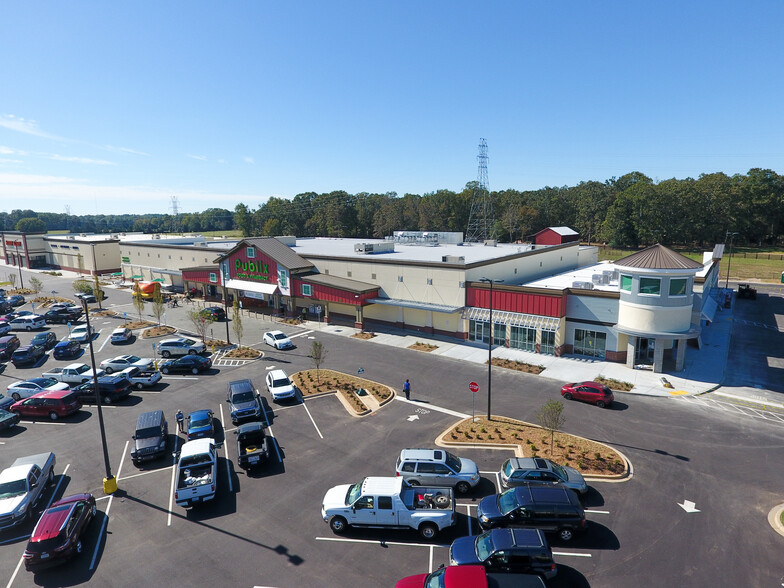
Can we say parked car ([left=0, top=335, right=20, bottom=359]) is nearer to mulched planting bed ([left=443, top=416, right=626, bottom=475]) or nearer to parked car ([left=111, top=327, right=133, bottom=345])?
parked car ([left=111, top=327, right=133, bottom=345])

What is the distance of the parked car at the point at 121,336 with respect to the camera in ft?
158

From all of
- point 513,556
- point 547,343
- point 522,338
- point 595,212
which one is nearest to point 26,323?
point 522,338

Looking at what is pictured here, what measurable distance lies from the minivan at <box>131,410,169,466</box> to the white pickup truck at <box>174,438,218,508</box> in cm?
307

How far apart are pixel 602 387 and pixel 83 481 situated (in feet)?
103

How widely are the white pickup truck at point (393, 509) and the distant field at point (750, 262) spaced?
9411 centimetres

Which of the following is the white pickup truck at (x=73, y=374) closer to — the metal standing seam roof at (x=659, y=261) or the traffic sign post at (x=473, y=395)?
the traffic sign post at (x=473, y=395)

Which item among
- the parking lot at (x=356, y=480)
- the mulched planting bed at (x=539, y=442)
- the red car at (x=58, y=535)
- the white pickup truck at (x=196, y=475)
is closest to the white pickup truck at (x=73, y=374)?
the parking lot at (x=356, y=480)

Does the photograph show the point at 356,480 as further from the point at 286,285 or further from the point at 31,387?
the point at 286,285

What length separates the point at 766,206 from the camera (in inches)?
4439

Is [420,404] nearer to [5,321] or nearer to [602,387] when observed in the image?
[602,387]

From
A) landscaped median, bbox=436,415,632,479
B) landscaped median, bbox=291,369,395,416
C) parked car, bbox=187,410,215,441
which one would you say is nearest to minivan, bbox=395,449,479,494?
landscaped median, bbox=436,415,632,479

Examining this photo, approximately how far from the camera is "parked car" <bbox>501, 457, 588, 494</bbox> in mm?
20016

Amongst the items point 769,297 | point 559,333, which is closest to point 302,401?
point 559,333

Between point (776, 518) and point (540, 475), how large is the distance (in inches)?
378
